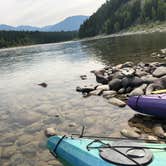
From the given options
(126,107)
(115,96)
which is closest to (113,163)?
(126,107)

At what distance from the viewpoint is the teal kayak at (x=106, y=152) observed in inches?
231

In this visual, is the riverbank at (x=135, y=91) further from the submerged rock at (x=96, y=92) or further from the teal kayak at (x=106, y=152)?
the teal kayak at (x=106, y=152)

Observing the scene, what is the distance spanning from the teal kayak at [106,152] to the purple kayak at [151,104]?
390 centimetres

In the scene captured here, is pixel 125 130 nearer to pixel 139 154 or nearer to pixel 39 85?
pixel 139 154

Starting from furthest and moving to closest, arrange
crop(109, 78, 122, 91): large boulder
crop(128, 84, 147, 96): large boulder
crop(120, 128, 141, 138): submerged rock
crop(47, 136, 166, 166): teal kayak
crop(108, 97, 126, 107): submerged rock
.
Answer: crop(109, 78, 122, 91): large boulder
crop(128, 84, 147, 96): large boulder
crop(108, 97, 126, 107): submerged rock
crop(120, 128, 141, 138): submerged rock
crop(47, 136, 166, 166): teal kayak

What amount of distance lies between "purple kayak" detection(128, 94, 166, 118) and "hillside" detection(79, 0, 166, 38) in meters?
117

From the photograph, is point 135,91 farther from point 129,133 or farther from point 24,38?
point 24,38

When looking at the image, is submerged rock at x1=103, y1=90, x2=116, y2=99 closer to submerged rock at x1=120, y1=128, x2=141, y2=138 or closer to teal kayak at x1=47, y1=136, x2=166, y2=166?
submerged rock at x1=120, y1=128, x2=141, y2=138

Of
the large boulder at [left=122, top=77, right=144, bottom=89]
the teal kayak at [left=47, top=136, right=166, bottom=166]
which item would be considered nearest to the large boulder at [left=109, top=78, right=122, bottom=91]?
the large boulder at [left=122, top=77, right=144, bottom=89]

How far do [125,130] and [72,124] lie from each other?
2.29 metres

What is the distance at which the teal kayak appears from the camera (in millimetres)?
5859

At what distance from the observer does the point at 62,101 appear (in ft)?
49.5

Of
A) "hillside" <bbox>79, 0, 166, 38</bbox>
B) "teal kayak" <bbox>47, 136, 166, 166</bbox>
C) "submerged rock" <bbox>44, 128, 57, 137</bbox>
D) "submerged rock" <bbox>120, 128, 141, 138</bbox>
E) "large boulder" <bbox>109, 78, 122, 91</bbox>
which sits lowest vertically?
"submerged rock" <bbox>44, 128, 57, 137</bbox>

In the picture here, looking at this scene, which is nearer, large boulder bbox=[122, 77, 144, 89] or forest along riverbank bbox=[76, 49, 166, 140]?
forest along riverbank bbox=[76, 49, 166, 140]
